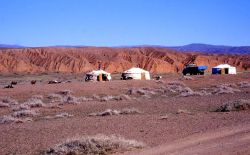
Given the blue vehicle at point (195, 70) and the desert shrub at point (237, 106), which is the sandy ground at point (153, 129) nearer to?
the desert shrub at point (237, 106)

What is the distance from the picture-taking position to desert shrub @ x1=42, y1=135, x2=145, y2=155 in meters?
13.1

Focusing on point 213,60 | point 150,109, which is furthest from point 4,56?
point 150,109

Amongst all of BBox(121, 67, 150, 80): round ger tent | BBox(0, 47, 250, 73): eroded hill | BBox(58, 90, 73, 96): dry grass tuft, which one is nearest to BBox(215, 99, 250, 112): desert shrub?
BBox(58, 90, 73, 96): dry grass tuft

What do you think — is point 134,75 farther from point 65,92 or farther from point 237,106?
point 237,106

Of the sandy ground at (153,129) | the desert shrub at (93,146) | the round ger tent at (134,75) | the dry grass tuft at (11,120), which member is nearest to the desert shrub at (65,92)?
the sandy ground at (153,129)

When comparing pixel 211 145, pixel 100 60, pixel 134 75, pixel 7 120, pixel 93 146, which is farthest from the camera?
pixel 100 60

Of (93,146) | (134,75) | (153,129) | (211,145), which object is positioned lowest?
(153,129)

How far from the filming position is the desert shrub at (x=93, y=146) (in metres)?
13.1

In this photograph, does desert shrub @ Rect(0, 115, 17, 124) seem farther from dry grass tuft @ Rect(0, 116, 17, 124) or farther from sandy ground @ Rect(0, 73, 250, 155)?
sandy ground @ Rect(0, 73, 250, 155)

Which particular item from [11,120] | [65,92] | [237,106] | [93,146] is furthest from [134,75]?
[93,146]

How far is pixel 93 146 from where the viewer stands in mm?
13203

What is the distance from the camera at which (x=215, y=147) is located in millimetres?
12297

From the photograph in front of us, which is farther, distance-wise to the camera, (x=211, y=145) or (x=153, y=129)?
(x=153, y=129)

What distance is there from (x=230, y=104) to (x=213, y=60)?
98.3 meters
